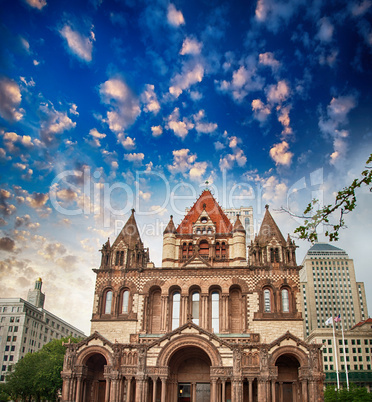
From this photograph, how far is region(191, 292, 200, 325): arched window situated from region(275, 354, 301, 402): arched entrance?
8.89m

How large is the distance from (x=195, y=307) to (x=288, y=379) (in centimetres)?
1122

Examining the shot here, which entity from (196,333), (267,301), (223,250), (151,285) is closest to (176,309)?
(151,285)

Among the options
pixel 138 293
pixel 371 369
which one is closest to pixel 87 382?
pixel 138 293

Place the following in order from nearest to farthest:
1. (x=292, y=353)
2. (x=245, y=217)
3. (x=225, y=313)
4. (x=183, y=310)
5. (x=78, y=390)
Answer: (x=292, y=353), (x=78, y=390), (x=225, y=313), (x=183, y=310), (x=245, y=217)

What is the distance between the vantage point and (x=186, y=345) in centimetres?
3566

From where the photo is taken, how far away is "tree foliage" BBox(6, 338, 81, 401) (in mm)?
53375

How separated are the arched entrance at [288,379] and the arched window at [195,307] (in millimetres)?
8889

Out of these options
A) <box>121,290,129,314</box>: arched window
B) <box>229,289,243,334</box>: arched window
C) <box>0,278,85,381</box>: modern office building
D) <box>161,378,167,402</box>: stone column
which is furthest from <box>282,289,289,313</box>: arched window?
<box>0,278,85,381</box>: modern office building

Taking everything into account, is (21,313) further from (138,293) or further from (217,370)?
(217,370)

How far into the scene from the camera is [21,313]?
315 feet

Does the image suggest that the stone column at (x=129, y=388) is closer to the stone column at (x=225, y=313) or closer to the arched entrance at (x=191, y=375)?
the arched entrance at (x=191, y=375)

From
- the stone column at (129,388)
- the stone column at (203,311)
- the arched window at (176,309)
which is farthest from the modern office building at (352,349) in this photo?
the stone column at (129,388)

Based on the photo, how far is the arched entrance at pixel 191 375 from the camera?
3791cm

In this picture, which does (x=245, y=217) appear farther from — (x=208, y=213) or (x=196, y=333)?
(x=196, y=333)
